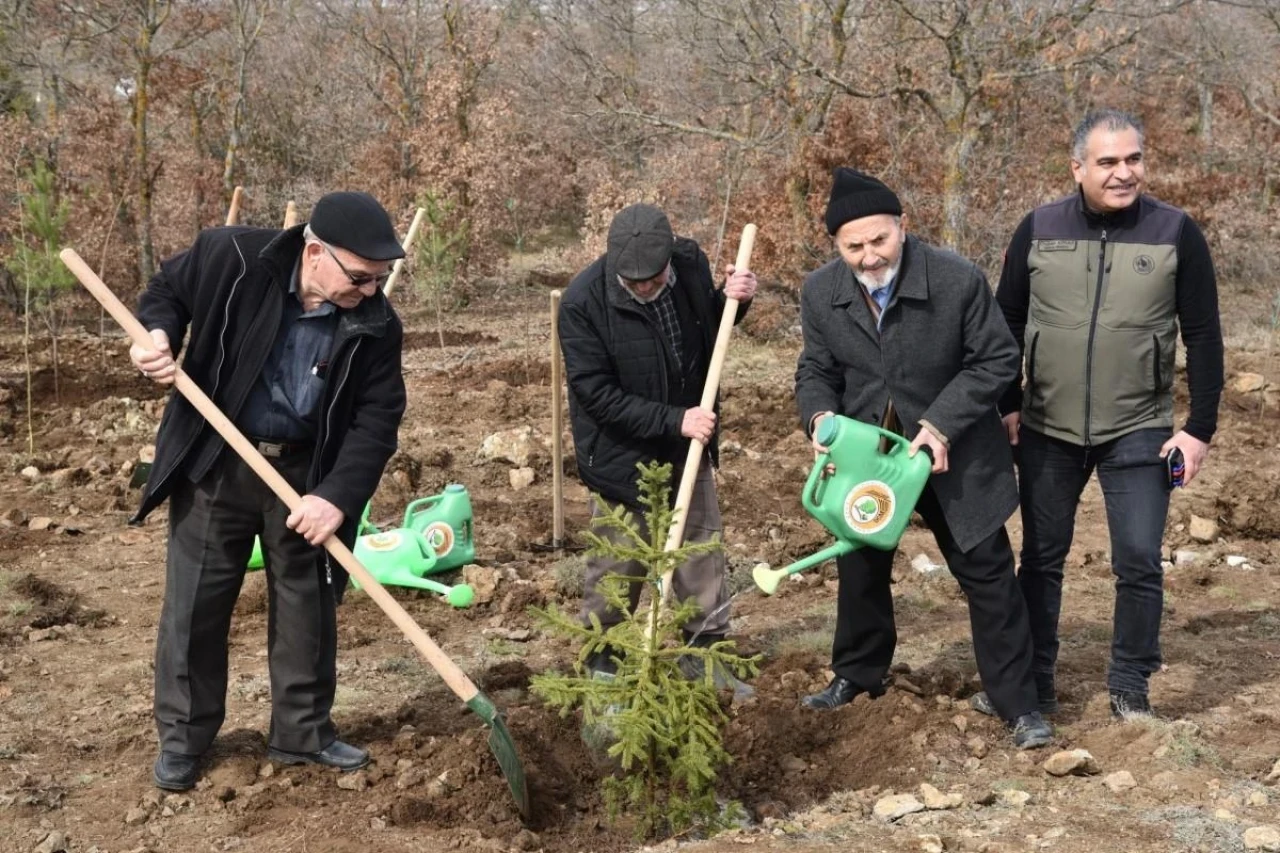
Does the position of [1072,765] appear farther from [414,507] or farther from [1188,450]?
[414,507]

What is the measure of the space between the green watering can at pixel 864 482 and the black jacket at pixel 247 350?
4.51 feet

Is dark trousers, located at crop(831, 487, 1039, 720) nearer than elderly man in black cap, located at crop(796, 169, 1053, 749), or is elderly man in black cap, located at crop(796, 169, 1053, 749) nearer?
elderly man in black cap, located at crop(796, 169, 1053, 749)

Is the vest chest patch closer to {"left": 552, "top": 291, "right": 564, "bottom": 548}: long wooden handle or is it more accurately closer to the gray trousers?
the gray trousers

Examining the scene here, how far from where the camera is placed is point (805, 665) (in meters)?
5.17

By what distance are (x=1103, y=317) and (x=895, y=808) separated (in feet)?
5.51

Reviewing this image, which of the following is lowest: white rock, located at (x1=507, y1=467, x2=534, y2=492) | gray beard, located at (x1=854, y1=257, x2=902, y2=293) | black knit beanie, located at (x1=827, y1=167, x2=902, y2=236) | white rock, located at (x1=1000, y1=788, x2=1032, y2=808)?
white rock, located at (x1=507, y1=467, x2=534, y2=492)

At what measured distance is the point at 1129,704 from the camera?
438cm

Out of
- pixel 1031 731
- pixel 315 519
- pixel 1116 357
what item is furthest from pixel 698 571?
pixel 1116 357

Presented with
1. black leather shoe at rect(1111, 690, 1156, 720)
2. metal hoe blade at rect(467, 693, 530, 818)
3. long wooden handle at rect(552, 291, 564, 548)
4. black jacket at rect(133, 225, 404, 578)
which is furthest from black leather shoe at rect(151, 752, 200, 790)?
black leather shoe at rect(1111, 690, 1156, 720)

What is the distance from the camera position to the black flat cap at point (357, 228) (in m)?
3.66

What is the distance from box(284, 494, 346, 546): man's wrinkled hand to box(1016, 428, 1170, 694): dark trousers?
231 centimetres

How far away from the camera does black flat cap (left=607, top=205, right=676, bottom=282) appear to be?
4320 millimetres

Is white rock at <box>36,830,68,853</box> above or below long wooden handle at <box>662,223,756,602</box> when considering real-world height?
below

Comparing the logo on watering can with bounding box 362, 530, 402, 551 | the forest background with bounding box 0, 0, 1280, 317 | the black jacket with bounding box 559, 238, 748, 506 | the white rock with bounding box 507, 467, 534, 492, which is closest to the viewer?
the black jacket with bounding box 559, 238, 748, 506
